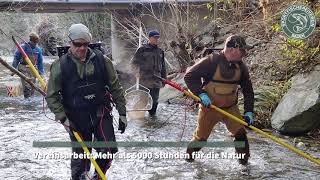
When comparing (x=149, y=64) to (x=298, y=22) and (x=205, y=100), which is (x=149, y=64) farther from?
(x=205, y=100)

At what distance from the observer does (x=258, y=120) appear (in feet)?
28.6

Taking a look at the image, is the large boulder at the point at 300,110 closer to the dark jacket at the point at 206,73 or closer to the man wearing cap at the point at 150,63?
the dark jacket at the point at 206,73

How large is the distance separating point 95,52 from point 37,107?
299 inches

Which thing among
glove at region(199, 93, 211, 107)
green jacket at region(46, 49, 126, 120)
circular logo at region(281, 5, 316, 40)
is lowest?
glove at region(199, 93, 211, 107)

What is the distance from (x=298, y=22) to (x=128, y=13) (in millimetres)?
15026

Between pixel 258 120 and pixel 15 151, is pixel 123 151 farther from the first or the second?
pixel 258 120

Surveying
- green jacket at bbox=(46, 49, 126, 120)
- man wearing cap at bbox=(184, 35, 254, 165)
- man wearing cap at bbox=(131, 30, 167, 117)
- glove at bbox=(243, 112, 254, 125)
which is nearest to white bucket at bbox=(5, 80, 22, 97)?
man wearing cap at bbox=(131, 30, 167, 117)

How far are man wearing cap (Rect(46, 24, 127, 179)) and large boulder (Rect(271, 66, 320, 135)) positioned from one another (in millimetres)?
4319

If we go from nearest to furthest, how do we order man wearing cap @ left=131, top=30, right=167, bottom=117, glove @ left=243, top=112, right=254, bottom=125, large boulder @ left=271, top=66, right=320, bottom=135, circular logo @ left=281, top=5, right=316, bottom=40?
glove @ left=243, top=112, right=254, bottom=125
large boulder @ left=271, top=66, right=320, bottom=135
circular logo @ left=281, top=5, right=316, bottom=40
man wearing cap @ left=131, top=30, right=167, bottom=117

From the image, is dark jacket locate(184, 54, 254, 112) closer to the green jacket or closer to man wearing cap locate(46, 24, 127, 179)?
man wearing cap locate(46, 24, 127, 179)

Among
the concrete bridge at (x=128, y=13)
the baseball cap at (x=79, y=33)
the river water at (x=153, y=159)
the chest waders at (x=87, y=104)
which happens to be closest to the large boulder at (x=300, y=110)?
the river water at (x=153, y=159)

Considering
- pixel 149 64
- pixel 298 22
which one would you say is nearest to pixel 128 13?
pixel 149 64

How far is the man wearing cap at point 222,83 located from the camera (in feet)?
18.3

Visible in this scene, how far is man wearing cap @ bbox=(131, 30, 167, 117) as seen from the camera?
945 centimetres
